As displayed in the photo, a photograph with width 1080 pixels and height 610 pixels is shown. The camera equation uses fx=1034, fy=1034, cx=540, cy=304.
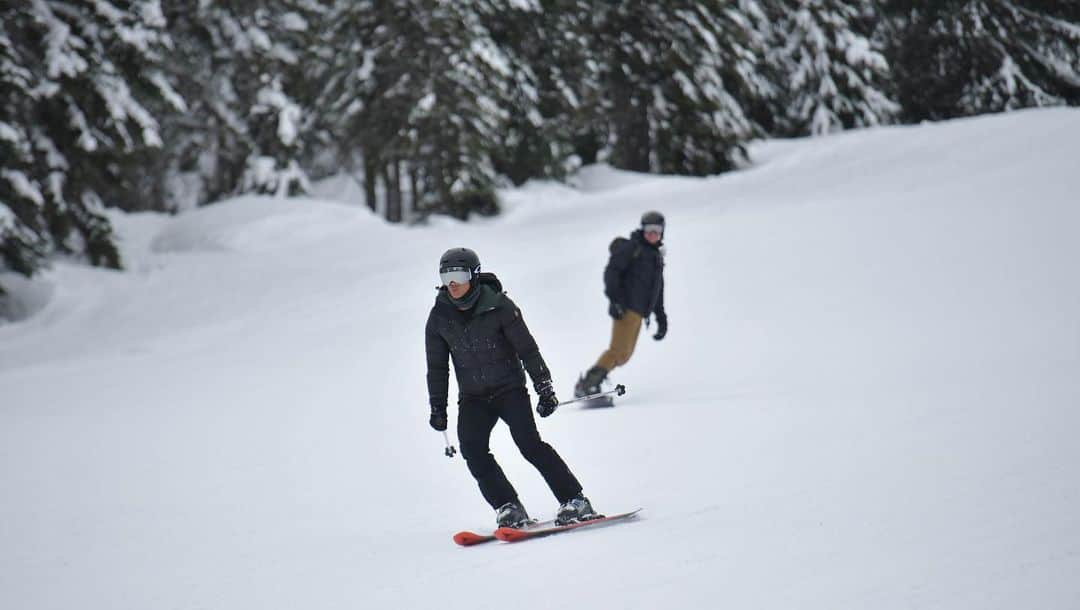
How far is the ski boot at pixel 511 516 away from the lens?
557 cm

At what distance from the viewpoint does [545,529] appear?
17.9 ft

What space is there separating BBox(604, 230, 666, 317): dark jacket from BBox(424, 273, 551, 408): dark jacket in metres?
4.01

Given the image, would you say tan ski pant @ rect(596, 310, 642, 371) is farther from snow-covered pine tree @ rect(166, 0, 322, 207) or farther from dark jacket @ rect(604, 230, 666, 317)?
snow-covered pine tree @ rect(166, 0, 322, 207)

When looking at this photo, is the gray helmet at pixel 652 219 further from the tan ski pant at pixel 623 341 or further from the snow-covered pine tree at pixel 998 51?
the snow-covered pine tree at pixel 998 51

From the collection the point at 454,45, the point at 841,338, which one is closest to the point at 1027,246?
the point at 841,338

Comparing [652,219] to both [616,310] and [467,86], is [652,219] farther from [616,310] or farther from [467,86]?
[467,86]

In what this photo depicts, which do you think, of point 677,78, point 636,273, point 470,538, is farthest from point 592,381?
point 677,78

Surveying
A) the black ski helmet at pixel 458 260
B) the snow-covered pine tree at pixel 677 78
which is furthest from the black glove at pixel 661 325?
the snow-covered pine tree at pixel 677 78

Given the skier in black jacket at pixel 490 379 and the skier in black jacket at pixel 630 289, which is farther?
the skier in black jacket at pixel 630 289

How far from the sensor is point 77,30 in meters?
16.1

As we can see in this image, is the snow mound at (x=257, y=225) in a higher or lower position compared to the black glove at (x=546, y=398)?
lower

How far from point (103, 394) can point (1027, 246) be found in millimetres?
11375

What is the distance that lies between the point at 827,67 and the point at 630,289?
65.8ft

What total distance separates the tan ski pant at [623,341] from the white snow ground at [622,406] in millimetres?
524
